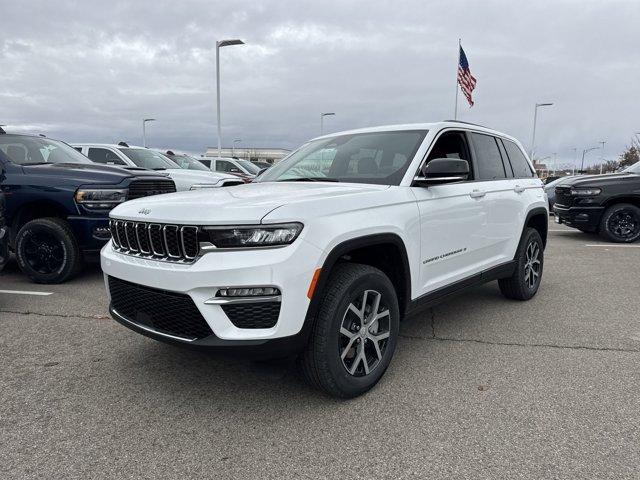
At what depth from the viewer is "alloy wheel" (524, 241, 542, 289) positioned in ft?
16.7

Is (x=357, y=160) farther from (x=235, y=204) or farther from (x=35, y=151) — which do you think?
(x=35, y=151)

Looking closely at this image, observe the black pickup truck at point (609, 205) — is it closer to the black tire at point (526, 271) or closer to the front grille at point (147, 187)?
the black tire at point (526, 271)

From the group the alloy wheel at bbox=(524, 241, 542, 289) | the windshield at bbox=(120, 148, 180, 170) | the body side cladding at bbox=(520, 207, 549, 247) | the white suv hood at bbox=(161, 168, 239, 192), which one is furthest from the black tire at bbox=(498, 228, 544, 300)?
the windshield at bbox=(120, 148, 180, 170)

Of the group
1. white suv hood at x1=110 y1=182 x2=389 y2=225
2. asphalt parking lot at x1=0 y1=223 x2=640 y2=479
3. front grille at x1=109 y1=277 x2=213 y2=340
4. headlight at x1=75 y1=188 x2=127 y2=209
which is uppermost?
white suv hood at x1=110 y1=182 x2=389 y2=225

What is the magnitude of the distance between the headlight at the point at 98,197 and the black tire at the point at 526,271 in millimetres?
4477

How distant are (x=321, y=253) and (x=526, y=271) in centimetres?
338

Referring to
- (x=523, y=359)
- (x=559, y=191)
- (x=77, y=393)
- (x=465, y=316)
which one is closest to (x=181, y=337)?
(x=77, y=393)

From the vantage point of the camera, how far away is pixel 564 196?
33.0ft

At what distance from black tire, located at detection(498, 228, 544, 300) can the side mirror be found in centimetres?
191

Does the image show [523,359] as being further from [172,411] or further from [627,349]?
[172,411]

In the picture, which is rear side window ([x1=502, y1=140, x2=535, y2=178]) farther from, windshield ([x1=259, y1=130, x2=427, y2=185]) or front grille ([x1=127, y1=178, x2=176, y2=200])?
front grille ([x1=127, y1=178, x2=176, y2=200])

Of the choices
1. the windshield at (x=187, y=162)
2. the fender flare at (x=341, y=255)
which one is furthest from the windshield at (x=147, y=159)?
the fender flare at (x=341, y=255)

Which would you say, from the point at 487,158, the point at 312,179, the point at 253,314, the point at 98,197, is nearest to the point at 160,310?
the point at 253,314

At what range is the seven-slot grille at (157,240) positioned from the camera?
254 cm
